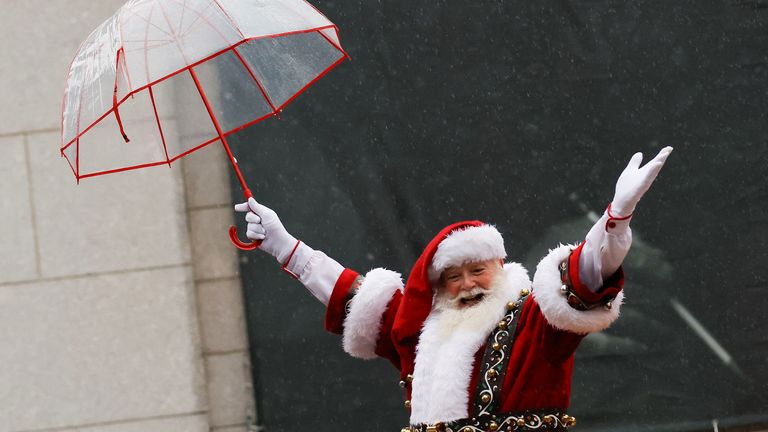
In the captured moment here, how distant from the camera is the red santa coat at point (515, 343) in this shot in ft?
11.0

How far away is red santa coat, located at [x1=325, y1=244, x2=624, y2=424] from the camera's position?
3344 millimetres

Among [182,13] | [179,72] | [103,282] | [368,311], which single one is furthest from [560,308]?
[103,282]

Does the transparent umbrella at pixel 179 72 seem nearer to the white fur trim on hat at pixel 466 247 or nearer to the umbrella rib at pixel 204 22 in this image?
the umbrella rib at pixel 204 22

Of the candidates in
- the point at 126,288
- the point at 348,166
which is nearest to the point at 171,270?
the point at 126,288

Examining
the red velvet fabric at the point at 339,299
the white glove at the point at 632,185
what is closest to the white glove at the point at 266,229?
the red velvet fabric at the point at 339,299

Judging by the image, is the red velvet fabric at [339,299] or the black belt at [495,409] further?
the red velvet fabric at [339,299]

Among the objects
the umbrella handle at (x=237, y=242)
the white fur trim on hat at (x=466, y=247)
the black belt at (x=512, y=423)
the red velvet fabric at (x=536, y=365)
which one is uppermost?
the umbrella handle at (x=237, y=242)

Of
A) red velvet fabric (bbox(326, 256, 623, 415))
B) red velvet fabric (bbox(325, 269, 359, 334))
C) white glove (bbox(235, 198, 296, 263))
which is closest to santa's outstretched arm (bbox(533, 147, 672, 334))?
red velvet fabric (bbox(326, 256, 623, 415))

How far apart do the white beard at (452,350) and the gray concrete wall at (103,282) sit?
196 centimetres

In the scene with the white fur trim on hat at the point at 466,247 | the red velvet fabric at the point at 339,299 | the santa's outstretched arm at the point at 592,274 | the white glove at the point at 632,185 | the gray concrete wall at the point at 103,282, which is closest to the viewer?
the white glove at the point at 632,185

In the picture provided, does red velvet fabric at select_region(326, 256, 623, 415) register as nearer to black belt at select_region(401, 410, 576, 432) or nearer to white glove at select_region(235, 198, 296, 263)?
black belt at select_region(401, 410, 576, 432)

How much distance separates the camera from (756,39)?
5562 millimetres

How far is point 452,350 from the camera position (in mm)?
3703

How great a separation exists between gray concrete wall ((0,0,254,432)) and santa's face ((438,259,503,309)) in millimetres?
1927
